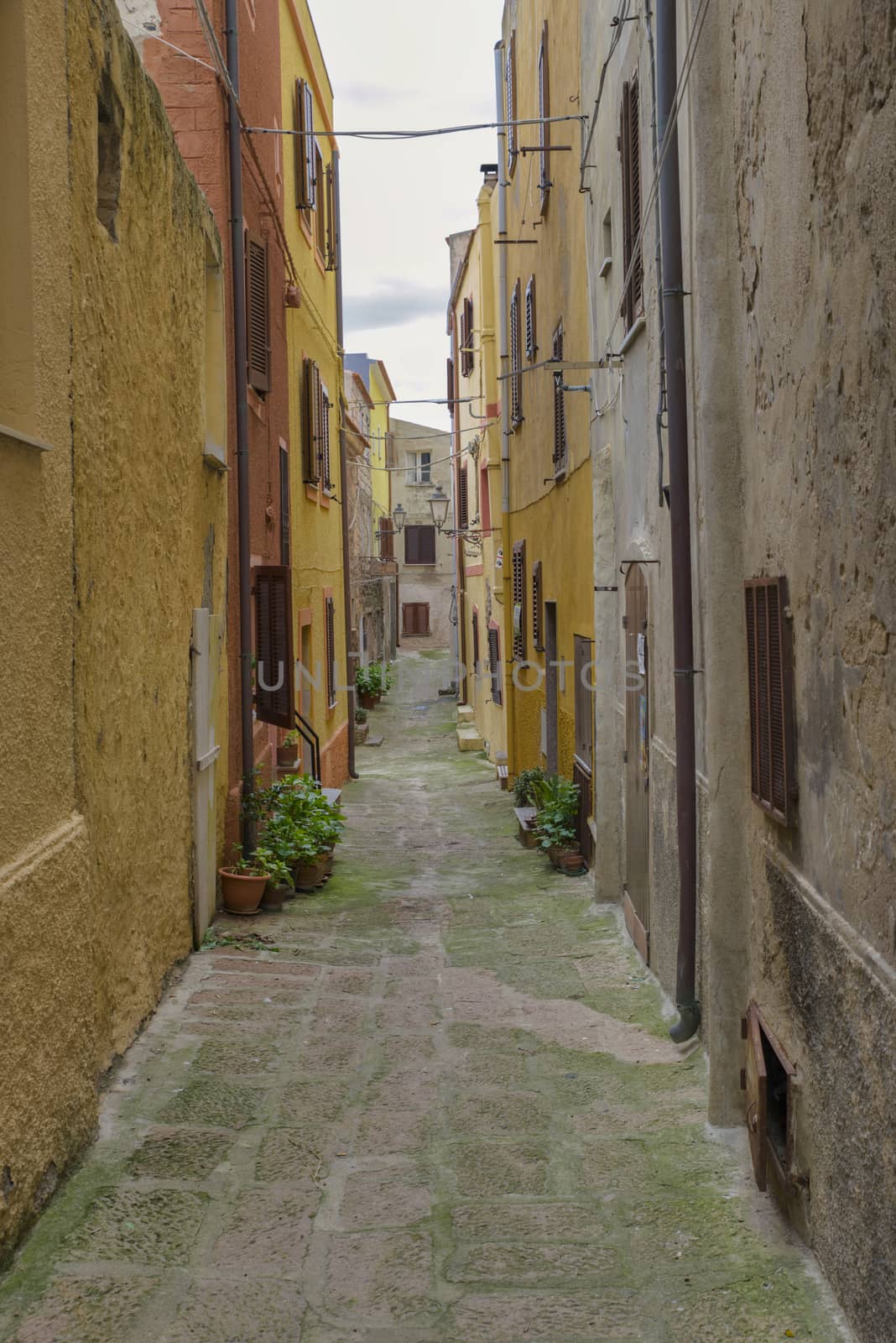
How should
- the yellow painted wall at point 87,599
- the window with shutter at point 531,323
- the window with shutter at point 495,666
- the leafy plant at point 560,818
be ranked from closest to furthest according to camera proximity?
the yellow painted wall at point 87,599
the leafy plant at point 560,818
the window with shutter at point 531,323
the window with shutter at point 495,666

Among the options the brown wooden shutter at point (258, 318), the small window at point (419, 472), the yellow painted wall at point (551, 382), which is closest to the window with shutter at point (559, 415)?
the yellow painted wall at point (551, 382)

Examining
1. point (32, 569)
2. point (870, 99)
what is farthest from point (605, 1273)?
point (870, 99)

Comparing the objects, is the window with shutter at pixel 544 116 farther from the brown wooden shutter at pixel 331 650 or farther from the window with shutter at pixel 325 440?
the brown wooden shutter at pixel 331 650

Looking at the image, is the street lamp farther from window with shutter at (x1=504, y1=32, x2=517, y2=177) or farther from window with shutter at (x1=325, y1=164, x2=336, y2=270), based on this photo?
window with shutter at (x1=504, y1=32, x2=517, y2=177)

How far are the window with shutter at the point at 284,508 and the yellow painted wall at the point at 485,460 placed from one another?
5.58 metres

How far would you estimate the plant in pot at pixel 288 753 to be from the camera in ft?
41.3

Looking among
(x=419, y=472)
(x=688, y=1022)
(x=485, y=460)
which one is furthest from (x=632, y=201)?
(x=419, y=472)

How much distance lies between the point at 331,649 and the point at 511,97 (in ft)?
24.8

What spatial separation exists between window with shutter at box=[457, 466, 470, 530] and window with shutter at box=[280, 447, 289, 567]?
16.3 metres

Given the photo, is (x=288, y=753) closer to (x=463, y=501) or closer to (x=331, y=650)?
(x=331, y=650)

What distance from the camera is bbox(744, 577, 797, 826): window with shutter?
161 inches

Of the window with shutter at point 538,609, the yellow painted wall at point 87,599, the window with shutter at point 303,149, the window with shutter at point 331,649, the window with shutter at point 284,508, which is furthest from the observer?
the window with shutter at point 331,649

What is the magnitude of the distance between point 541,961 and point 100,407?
4115 mm

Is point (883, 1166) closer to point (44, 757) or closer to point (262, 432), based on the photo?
point (44, 757)
